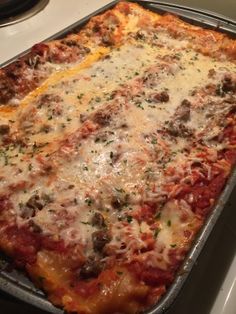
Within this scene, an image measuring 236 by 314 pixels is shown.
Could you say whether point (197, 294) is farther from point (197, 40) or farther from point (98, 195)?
point (197, 40)

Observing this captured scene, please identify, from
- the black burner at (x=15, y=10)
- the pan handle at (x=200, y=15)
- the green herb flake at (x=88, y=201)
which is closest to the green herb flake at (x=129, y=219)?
the green herb flake at (x=88, y=201)

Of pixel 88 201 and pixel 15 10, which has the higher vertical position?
pixel 15 10

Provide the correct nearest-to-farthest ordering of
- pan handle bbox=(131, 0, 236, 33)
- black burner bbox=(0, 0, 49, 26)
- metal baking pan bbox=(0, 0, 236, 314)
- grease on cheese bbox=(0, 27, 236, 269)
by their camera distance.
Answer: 1. metal baking pan bbox=(0, 0, 236, 314)
2. grease on cheese bbox=(0, 27, 236, 269)
3. pan handle bbox=(131, 0, 236, 33)
4. black burner bbox=(0, 0, 49, 26)

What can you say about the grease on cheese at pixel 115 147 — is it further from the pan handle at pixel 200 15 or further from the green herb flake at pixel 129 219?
the pan handle at pixel 200 15

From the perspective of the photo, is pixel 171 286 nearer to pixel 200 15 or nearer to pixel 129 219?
pixel 129 219

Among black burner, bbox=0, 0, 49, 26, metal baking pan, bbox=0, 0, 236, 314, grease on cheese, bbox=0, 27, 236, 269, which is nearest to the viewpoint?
metal baking pan, bbox=0, 0, 236, 314

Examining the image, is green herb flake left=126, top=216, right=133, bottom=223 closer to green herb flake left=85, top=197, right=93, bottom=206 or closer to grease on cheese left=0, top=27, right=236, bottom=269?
grease on cheese left=0, top=27, right=236, bottom=269

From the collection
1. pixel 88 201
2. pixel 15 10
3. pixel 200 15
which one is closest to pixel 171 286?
pixel 88 201

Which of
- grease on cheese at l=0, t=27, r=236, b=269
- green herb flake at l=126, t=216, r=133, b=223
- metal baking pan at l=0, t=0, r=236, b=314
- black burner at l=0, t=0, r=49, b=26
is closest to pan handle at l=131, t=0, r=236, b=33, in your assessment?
grease on cheese at l=0, t=27, r=236, b=269
